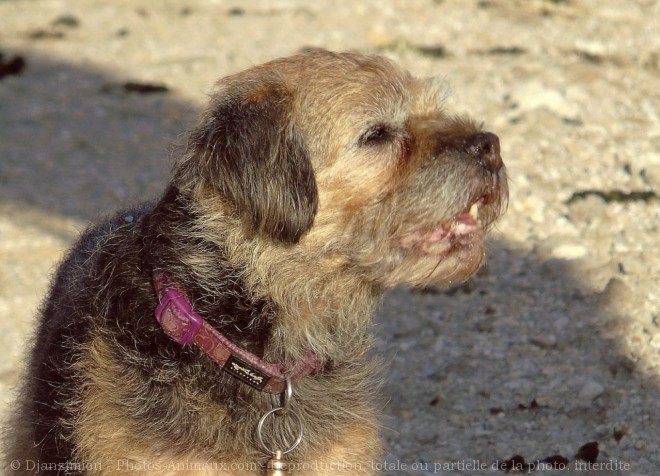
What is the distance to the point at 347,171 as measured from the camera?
3.62m

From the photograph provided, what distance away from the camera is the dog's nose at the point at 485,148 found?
3.66m

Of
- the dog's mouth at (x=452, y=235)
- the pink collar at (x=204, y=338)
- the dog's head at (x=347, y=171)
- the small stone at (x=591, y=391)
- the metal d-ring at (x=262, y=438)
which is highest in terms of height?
the dog's head at (x=347, y=171)

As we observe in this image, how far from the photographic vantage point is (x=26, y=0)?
11836 mm

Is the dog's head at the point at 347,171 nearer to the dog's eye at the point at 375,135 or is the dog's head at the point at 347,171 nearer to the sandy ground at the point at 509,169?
the dog's eye at the point at 375,135

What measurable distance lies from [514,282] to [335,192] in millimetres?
2682

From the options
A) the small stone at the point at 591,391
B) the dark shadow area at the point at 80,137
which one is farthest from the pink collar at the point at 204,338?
the dark shadow area at the point at 80,137

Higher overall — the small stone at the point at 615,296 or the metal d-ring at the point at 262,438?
the metal d-ring at the point at 262,438

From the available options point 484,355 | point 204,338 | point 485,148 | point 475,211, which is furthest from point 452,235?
point 484,355

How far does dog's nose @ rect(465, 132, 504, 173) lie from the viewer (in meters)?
3.66

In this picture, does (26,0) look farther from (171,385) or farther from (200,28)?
(171,385)

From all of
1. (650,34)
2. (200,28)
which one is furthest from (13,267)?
(650,34)

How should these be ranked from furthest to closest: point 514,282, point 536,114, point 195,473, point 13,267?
point 536,114, point 13,267, point 514,282, point 195,473

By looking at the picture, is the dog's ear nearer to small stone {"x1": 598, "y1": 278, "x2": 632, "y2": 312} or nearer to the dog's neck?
the dog's neck

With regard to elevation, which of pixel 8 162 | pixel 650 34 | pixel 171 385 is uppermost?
pixel 171 385
